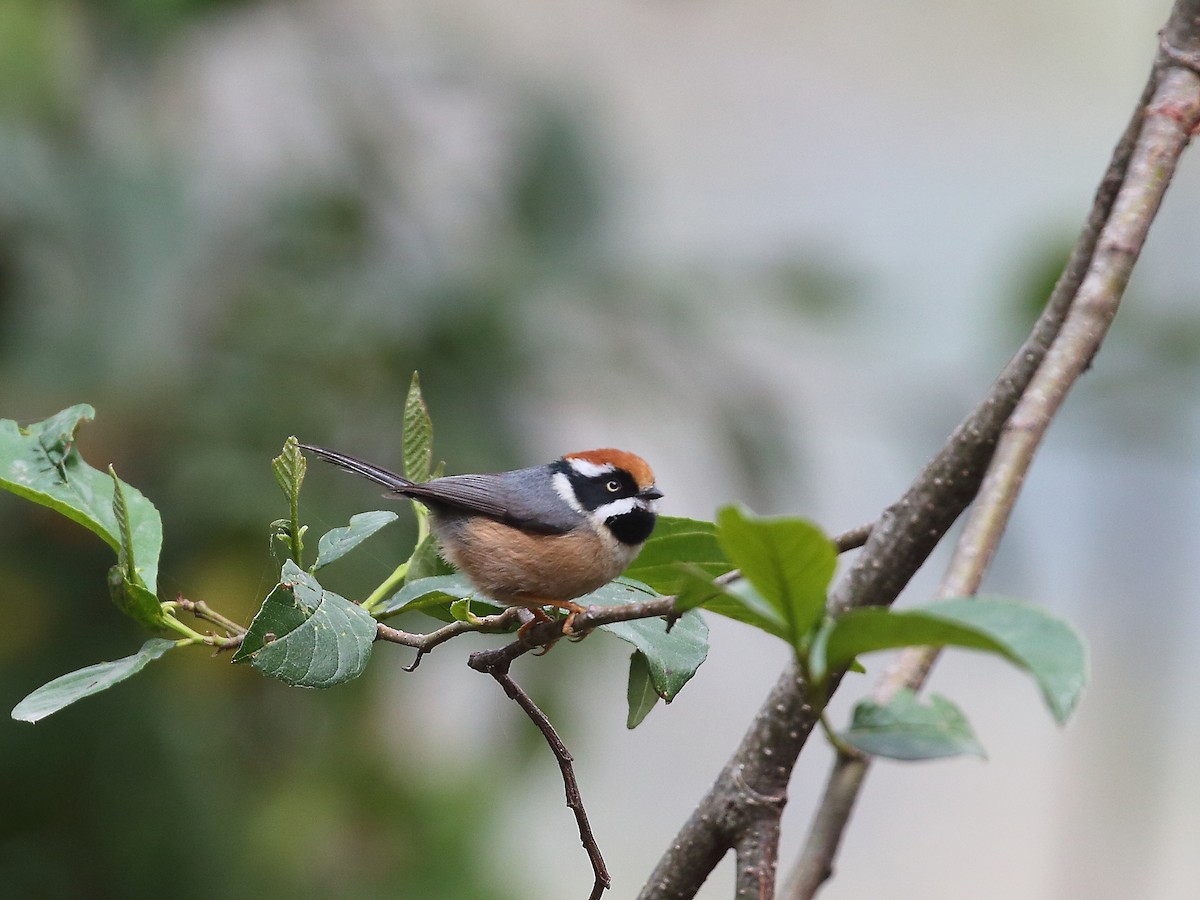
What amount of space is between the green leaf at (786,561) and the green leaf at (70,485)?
2.11ft

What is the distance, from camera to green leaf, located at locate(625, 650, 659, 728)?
1216 mm

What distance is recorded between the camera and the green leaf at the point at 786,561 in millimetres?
745

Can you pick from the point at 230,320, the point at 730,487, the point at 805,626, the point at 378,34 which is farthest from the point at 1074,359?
the point at 378,34

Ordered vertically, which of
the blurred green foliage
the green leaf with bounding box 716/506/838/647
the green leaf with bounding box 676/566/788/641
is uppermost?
the green leaf with bounding box 716/506/838/647

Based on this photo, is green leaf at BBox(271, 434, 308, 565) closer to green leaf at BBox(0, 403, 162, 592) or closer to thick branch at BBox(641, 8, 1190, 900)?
green leaf at BBox(0, 403, 162, 592)

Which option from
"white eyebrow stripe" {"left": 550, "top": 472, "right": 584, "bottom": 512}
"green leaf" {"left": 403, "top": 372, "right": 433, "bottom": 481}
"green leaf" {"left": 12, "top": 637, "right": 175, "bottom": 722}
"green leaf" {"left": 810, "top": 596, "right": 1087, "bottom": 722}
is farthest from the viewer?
"white eyebrow stripe" {"left": 550, "top": 472, "right": 584, "bottom": 512}

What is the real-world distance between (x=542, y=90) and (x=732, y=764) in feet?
9.49

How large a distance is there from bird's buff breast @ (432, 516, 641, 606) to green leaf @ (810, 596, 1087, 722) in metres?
0.86

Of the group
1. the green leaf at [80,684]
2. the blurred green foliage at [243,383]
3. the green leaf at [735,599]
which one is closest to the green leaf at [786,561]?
the green leaf at [735,599]

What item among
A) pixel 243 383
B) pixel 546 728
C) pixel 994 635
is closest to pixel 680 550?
pixel 546 728

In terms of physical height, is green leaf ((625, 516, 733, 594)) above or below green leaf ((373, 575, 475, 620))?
above

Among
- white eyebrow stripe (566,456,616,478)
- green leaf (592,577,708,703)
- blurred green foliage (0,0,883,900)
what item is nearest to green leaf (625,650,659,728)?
green leaf (592,577,708,703)

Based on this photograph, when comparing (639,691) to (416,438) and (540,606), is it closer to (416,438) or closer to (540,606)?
(416,438)

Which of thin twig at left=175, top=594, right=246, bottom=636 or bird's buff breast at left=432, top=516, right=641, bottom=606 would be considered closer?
thin twig at left=175, top=594, right=246, bottom=636
